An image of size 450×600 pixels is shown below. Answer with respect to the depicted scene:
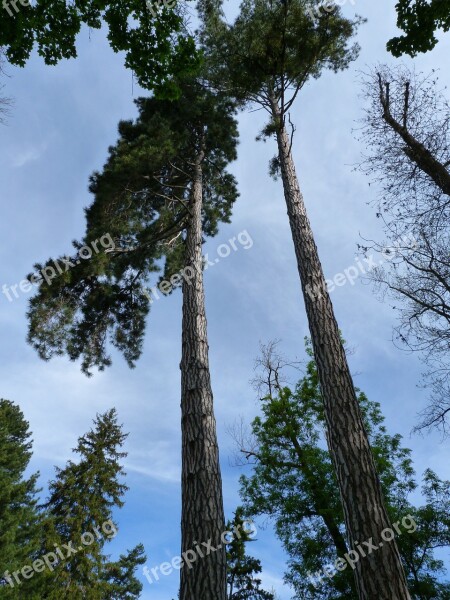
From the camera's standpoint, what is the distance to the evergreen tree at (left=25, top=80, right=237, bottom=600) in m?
6.70

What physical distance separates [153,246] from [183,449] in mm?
6438

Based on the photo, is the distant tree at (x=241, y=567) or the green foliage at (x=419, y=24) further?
the distant tree at (x=241, y=567)

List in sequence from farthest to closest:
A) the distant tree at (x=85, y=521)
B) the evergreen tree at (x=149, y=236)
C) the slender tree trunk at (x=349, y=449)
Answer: the distant tree at (x=85, y=521), the evergreen tree at (x=149, y=236), the slender tree trunk at (x=349, y=449)

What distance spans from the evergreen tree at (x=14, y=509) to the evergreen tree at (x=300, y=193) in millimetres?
15467

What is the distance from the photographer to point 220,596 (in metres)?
3.52

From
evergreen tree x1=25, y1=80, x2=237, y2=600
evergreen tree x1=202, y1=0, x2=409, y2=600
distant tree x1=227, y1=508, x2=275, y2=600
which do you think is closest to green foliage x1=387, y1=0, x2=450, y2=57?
evergreen tree x1=202, y1=0, x2=409, y2=600

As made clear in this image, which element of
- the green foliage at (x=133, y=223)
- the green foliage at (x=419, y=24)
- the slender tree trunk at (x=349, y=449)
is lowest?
the slender tree trunk at (x=349, y=449)

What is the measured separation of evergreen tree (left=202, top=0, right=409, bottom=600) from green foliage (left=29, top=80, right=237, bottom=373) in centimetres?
155

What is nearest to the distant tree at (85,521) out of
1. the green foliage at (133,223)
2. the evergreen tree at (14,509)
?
the evergreen tree at (14,509)

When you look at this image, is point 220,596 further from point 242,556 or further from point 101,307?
point 242,556

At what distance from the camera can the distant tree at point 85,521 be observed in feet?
42.5

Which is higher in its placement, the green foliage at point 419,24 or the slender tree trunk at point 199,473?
the green foliage at point 419,24

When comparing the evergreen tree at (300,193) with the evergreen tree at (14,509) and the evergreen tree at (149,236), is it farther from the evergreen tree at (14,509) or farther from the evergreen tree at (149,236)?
the evergreen tree at (14,509)

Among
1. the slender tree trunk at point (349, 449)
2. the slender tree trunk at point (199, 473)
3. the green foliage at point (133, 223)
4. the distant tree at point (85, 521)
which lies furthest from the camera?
the distant tree at point (85, 521)
